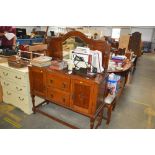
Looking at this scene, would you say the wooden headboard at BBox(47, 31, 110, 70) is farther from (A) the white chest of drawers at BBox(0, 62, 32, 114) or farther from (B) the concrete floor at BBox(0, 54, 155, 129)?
(B) the concrete floor at BBox(0, 54, 155, 129)

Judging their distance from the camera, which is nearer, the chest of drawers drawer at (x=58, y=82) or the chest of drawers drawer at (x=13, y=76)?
the chest of drawers drawer at (x=58, y=82)

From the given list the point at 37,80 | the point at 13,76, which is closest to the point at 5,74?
the point at 13,76

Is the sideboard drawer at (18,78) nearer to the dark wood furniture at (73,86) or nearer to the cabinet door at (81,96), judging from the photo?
the dark wood furniture at (73,86)

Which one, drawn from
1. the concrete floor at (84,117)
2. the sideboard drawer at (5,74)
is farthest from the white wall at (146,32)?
the sideboard drawer at (5,74)

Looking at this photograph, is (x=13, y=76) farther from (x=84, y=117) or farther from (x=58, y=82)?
(x=84, y=117)

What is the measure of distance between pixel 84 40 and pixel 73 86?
687 millimetres

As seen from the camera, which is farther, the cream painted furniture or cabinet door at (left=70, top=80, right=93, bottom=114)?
the cream painted furniture

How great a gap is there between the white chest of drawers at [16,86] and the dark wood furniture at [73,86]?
175 millimetres

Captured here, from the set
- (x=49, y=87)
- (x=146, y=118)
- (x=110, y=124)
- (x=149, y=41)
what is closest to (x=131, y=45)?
(x=146, y=118)

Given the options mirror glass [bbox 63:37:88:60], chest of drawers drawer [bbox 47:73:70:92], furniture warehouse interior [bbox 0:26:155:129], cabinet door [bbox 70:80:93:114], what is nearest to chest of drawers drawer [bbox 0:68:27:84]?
furniture warehouse interior [bbox 0:26:155:129]

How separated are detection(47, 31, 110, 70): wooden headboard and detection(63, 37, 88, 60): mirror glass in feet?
0.19

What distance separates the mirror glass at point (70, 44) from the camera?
7.11ft

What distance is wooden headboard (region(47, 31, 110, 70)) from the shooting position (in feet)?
6.46
